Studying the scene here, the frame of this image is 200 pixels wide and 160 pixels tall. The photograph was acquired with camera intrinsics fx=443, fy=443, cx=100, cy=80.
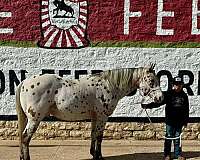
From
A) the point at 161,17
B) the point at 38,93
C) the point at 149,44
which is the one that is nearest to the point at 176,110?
the point at 38,93

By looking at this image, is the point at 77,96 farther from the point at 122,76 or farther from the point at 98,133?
the point at 122,76

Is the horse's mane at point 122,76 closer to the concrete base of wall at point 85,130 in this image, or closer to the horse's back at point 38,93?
the horse's back at point 38,93

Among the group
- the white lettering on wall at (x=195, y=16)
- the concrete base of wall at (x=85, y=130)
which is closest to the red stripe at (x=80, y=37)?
the concrete base of wall at (x=85, y=130)

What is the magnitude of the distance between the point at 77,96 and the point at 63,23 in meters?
2.87

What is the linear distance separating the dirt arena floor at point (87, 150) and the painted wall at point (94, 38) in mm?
1255

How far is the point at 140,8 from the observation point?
33.8 ft

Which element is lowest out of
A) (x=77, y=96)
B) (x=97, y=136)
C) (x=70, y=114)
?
(x=97, y=136)

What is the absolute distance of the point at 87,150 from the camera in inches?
370

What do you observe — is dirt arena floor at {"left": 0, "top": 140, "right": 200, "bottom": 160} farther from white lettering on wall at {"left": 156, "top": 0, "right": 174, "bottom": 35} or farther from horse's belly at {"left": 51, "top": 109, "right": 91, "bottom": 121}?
white lettering on wall at {"left": 156, "top": 0, "right": 174, "bottom": 35}

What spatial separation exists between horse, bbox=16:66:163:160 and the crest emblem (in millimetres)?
2259

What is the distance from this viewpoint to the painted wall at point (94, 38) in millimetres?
10273

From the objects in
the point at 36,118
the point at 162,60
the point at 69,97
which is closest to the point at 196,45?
the point at 162,60

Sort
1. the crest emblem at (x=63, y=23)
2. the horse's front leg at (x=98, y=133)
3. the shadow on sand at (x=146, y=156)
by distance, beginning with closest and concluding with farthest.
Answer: the horse's front leg at (x=98, y=133)
the shadow on sand at (x=146, y=156)
the crest emblem at (x=63, y=23)

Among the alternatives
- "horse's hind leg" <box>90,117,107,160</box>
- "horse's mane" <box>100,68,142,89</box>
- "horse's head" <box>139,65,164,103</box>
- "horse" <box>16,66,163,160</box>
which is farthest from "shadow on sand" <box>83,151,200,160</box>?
"horse's mane" <box>100,68,142,89</box>
